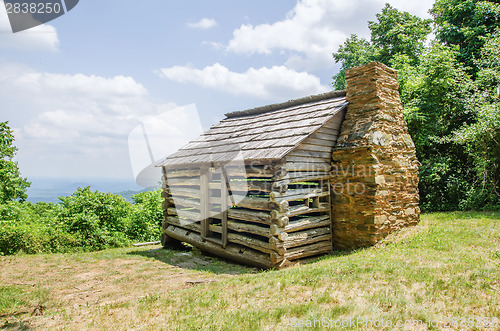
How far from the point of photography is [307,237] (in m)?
7.64

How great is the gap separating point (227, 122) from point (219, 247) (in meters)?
5.56

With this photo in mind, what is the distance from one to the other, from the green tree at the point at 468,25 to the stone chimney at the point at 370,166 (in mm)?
10301

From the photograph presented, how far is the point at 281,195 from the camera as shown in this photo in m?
7.12

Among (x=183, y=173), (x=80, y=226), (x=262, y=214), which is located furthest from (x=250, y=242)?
(x=80, y=226)

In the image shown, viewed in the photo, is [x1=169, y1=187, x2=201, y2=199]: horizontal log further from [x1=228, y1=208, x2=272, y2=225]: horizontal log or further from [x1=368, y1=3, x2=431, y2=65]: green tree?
[x1=368, y1=3, x2=431, y2=65]: green tree

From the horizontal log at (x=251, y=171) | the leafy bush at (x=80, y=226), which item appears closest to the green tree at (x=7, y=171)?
the leafy bush at (x=80, y=226)

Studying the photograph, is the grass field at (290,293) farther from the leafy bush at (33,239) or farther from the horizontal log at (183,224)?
the leafy bush at (33,239)

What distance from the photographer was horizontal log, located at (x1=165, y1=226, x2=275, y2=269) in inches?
290

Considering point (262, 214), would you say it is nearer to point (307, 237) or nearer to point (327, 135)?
point (307, 237)

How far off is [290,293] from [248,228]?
310cm

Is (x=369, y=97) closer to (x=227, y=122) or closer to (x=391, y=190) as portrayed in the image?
(x=391, y=190)

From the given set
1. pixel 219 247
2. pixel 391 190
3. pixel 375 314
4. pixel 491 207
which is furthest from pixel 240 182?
pixel 491 207

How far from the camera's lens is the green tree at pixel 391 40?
1966cm

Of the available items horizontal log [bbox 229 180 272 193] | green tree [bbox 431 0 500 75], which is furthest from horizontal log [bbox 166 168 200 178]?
green tree [bbox 431 0 500 75]
